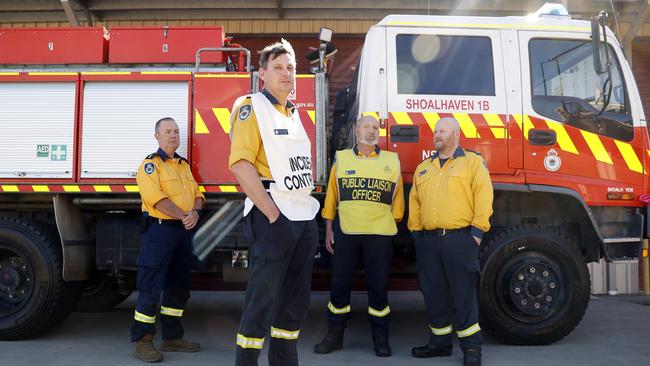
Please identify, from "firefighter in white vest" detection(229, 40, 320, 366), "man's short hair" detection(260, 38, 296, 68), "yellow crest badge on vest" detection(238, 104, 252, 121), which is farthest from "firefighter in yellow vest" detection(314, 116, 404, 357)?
"yellow crest badge on vest" detection(238, 104, 252, 121)

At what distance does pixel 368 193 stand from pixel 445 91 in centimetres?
109

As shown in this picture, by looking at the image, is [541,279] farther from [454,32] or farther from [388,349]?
[454,32]

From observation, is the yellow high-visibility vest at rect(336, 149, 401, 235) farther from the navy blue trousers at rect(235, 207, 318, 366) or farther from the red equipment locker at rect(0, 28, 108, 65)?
the red equipment locker at rect(0, 28, 108, 65)

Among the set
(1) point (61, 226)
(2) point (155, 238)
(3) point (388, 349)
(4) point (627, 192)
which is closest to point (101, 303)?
(1) point (61, 226)

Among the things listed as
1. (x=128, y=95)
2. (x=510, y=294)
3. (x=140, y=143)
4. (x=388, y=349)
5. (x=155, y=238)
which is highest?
(x=128, y=95)

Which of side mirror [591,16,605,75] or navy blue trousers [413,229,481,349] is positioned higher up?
side mirror [591,16,605,75]

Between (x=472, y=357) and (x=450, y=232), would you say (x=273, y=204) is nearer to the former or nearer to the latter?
(x=450, y=232)

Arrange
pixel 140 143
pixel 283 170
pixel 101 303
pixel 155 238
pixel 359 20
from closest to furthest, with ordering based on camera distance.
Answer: pixel 283 170
pixel 155 238
pixel 140 143
pixel 101 303
pixel 359 20

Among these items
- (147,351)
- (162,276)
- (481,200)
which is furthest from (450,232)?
(147,351)

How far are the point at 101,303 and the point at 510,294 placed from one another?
4224 mm

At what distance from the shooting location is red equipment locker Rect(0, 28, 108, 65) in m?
4.58

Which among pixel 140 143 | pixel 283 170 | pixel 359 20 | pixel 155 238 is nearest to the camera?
pixel 283 170

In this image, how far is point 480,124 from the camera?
439cm

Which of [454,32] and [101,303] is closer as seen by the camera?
[454,32]
